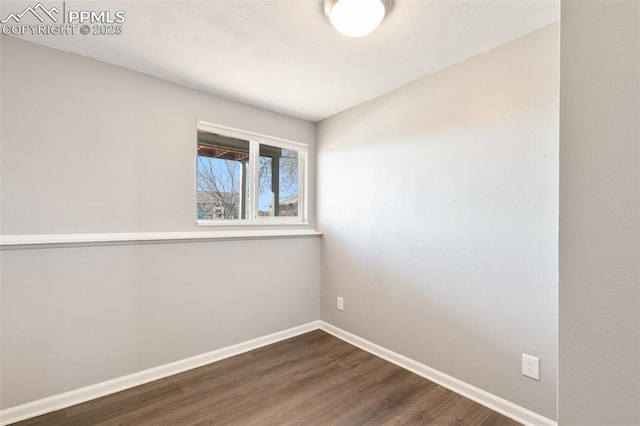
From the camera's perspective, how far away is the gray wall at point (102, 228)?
Answer: 1.71 m

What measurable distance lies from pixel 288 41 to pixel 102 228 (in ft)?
5.88

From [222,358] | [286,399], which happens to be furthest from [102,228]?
[286,399]

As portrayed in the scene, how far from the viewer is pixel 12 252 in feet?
5.49

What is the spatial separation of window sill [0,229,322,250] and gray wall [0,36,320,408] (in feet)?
0.16

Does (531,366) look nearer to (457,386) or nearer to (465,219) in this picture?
(457,386)

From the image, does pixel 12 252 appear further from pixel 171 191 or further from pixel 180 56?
pixel 180 56

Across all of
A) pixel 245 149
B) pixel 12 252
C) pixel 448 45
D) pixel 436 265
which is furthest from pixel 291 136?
pixel 12 252

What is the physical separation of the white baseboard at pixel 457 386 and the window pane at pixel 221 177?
169cm

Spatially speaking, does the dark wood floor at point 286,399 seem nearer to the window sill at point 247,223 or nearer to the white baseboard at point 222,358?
→ the white baseboard at point 222,358

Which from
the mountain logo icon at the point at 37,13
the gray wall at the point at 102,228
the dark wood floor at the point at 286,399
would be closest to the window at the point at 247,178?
the gray wall at the point at 102,228

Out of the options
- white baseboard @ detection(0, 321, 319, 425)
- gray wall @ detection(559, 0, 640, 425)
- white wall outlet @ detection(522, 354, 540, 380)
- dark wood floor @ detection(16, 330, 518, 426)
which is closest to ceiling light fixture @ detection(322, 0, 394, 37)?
gray wall @ detection(559, 0, 640, 425)

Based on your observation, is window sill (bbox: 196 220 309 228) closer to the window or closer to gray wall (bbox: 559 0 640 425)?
the window

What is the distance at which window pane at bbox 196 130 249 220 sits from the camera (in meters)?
2.51

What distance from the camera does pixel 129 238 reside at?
2.01m
